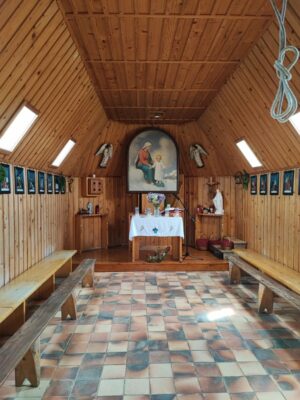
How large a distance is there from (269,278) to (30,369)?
3359mm

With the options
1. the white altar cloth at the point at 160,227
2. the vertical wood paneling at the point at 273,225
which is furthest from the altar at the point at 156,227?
the vertical wood paneling at the point at 273,225

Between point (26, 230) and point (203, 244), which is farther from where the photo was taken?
point (203, 244)

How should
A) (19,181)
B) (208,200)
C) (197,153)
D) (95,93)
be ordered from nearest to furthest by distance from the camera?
1. (19,181)
2. (95,93)
3. (197,153)
4. (208,200)

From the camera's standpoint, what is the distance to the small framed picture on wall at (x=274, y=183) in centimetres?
609

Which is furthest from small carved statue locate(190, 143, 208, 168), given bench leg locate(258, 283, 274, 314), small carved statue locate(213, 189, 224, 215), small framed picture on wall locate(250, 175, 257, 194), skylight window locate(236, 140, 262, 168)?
bench leg locate(258, 283, 274, 314)

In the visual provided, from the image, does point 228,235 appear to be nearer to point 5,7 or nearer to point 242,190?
point 242,190

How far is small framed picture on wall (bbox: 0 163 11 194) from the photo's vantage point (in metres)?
4.26

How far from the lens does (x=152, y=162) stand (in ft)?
28.6

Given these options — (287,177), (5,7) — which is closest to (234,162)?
(287,177)

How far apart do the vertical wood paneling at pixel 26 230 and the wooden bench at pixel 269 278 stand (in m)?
3.52

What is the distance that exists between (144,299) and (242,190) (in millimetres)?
4238

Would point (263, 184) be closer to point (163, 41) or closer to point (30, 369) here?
point (163, 41)

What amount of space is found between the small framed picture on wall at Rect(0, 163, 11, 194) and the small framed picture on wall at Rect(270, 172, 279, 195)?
4.56m

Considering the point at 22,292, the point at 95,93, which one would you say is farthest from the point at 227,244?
the point at 22,292
